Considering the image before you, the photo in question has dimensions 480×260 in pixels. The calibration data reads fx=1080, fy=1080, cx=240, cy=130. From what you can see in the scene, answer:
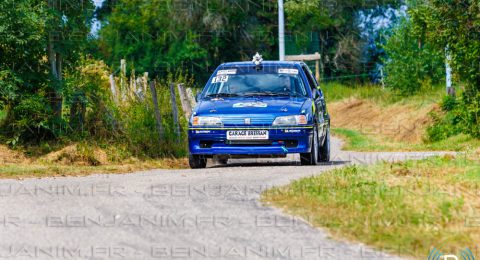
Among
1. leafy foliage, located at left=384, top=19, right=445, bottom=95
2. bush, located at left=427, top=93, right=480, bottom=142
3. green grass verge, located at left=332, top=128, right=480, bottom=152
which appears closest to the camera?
green grass verge, located at left=332, top=128, right=480, bottom=152

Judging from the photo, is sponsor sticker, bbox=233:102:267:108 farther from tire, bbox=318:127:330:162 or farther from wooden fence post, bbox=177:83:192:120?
wooden fence post, bbox=177:83:192:120

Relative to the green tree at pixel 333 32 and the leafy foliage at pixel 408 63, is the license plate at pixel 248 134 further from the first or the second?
the green tree at pixel 333 32

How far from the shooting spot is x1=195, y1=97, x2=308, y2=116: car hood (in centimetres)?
1712

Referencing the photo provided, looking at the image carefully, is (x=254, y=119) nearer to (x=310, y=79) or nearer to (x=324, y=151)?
(x=310, y=79)

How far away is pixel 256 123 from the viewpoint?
17016 mm

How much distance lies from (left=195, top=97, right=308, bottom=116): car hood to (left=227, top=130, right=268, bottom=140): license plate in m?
0.31

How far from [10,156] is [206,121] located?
3775mm

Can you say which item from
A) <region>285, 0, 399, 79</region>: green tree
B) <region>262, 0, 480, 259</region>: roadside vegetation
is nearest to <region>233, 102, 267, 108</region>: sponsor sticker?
<region>262, 0, 480, 259</region>: roadside vegetation

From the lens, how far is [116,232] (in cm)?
924

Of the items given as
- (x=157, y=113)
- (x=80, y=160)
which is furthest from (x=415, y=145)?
(x=80, y=160)

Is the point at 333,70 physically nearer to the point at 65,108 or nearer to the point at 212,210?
the point at 65,108

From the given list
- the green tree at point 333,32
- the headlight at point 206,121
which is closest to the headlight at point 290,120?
the headlight at point 206,121

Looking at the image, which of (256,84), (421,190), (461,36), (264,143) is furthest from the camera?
(461,36)

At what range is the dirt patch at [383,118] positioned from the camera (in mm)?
35500
